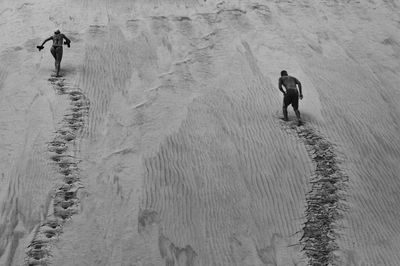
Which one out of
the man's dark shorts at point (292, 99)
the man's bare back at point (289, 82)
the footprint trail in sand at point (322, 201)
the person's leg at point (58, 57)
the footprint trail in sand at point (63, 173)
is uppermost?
the man's bare back at point (289, 82)

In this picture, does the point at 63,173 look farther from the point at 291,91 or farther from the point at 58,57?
the point at 291,91

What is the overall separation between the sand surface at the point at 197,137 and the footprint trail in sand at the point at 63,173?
0.12 feet

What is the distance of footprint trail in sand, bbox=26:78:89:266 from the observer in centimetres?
1144

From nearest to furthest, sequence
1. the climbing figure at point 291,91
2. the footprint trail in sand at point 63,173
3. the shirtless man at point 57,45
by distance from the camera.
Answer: the footprint trail in sand at point 63,173
the climbing figure at point 291,91
the shirtless man at point 57,45

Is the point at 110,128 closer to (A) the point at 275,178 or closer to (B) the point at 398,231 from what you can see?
(A) the point at 275,178

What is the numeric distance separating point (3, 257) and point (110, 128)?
482 cm

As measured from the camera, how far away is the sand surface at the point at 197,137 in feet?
38.9

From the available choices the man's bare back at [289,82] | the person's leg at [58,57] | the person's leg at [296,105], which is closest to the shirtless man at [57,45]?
the person's leg at [58,57]

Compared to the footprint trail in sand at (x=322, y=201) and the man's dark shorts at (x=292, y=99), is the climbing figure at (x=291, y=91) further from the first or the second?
the footprint trail in sand at (x=322, y=201)

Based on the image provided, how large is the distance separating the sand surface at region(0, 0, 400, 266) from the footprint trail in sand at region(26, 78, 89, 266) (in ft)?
0.12

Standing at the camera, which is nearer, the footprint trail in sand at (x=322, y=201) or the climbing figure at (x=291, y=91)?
the footprint trail in sand at (x=322, y=201)

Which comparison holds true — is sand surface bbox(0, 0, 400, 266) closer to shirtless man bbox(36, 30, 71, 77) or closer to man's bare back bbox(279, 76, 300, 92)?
shirtless man bbox(36, 30, 71, 77)

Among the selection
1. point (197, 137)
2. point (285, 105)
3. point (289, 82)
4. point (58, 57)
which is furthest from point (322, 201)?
point (58, 57)

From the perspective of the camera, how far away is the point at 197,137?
14.7 metres
